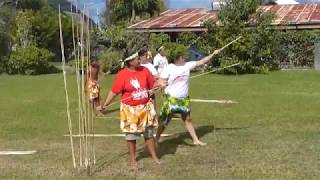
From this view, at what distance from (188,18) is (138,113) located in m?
27.9

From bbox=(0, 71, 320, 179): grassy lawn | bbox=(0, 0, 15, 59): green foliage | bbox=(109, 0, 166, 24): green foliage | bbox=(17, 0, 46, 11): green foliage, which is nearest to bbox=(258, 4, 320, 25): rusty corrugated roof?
bbox=(109, 0, 166, 24): green foliage

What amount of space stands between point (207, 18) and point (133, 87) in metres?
24.2

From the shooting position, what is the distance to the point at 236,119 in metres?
12.4

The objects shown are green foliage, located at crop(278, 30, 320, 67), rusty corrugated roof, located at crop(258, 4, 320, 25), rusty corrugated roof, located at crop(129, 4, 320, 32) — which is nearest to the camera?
green foliage, located at crop(278, 30, 320, 67)

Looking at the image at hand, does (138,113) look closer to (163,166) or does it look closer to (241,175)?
(163,166)

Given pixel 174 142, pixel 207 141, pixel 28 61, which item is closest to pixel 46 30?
pixel 28 61

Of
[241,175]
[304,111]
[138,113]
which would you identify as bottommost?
[304,111]

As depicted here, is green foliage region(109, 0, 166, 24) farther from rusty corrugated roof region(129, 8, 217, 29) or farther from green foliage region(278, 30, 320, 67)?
green foliage region(278, 30, 320, 67)

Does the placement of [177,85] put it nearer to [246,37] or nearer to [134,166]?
[134,166]

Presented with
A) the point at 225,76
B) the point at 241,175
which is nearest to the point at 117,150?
the point at 241,175

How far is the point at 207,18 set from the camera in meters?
31.7

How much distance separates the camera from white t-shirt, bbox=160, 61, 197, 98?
9.31 m

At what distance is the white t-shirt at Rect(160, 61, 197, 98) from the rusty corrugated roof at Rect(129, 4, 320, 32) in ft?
65.7

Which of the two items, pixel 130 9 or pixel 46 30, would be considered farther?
pixel 46 30
